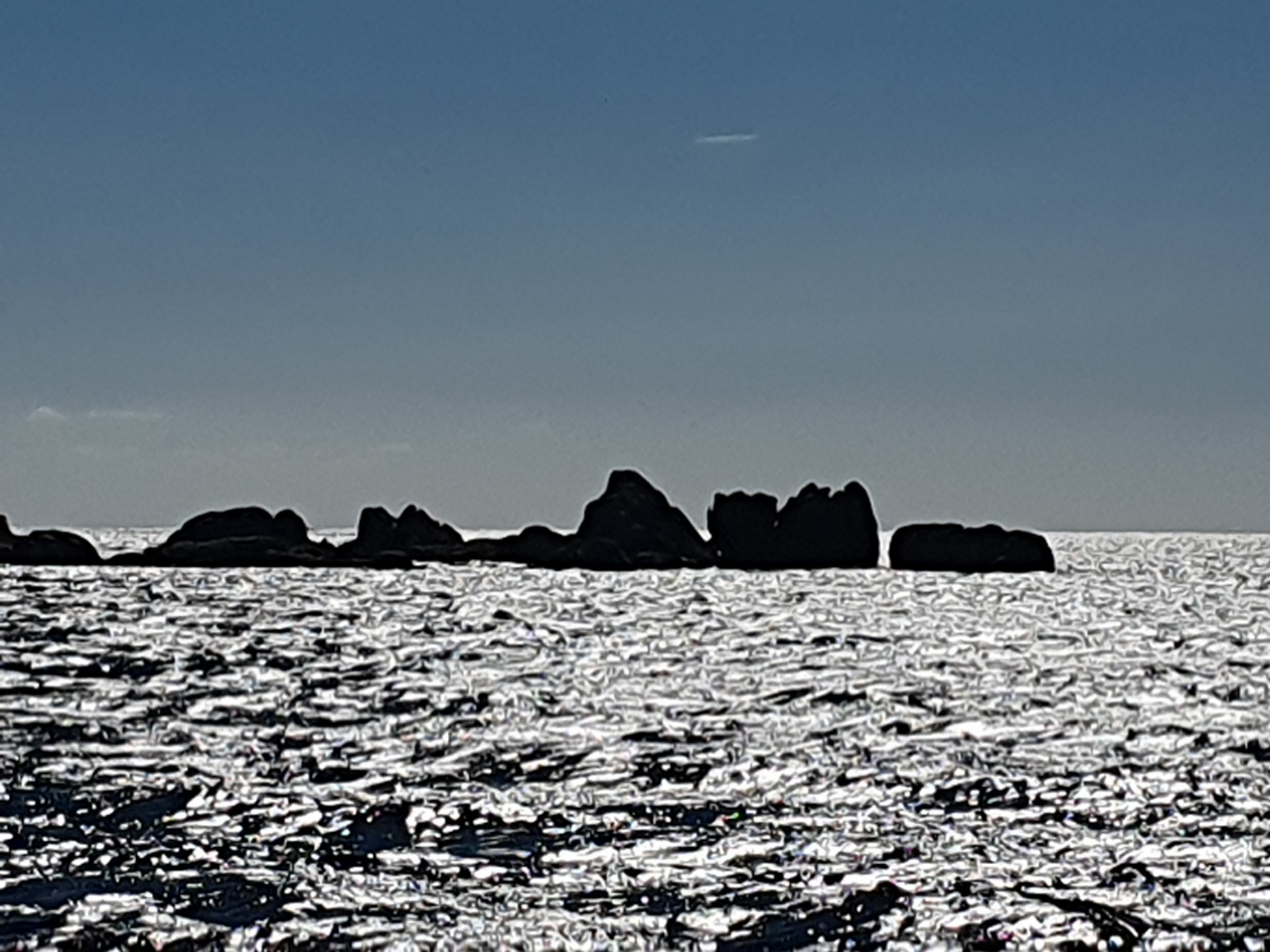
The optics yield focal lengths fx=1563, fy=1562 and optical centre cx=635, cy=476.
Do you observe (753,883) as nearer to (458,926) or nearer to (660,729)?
(458,926)

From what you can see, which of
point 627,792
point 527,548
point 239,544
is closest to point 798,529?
point 527,548

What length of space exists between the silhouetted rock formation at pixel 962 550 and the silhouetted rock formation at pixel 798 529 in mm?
9794

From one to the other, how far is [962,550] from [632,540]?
33.3 metres

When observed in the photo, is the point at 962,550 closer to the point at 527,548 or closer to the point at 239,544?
the point at 527,548

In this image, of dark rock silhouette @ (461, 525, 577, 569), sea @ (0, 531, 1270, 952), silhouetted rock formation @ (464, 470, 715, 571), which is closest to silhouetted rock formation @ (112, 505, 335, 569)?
dark rock silhouette @ (461, 525, 577, 569)

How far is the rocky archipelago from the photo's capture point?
135375 millimetres

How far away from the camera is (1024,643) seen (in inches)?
2554

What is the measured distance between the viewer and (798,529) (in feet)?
451

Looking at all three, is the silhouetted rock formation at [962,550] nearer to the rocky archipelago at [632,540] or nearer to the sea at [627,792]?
the rocky archipelago at [632,540]

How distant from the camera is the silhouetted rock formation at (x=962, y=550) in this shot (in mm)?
148375

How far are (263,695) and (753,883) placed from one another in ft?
83.5

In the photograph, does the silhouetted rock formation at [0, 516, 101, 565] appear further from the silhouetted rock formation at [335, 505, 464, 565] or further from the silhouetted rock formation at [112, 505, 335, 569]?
the silhouetted rock formation at [335, 505, 464, 565]

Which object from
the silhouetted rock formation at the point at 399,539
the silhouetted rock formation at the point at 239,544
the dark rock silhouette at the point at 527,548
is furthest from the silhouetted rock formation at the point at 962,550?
the silhouetted rock formation at the point at 239,544

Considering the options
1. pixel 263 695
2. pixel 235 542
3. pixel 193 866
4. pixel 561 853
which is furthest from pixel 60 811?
pixel 235 542
